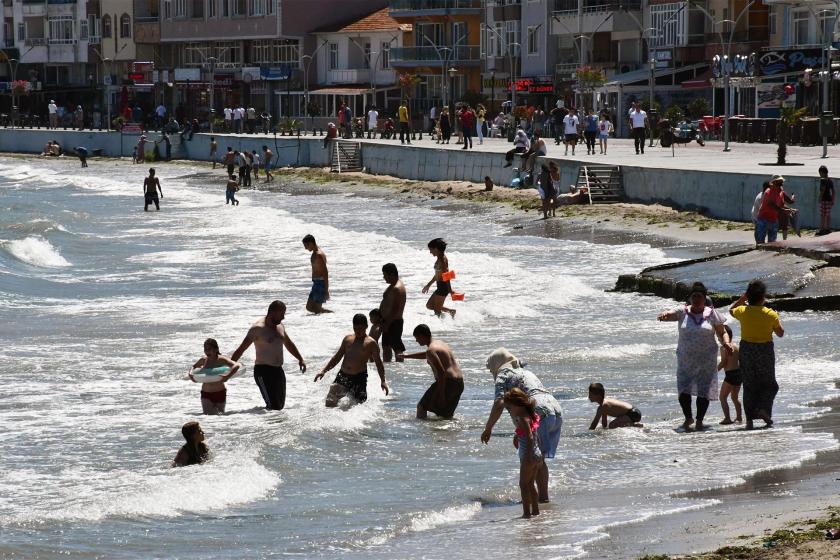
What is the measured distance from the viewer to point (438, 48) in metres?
79.5

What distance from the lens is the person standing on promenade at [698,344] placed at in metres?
13.0

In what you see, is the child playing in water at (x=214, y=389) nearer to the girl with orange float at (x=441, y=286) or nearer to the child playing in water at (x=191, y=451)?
the child playing in water at (x=191, y=451)

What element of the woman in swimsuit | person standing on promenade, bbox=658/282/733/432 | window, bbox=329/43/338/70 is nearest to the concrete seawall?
the woman in swimsuit

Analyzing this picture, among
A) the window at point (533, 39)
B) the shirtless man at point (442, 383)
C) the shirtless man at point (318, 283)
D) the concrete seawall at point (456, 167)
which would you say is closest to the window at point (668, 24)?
the window at point (533, 39)

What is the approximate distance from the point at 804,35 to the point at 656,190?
23.1 metres

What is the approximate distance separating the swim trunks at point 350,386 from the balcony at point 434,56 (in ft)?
215

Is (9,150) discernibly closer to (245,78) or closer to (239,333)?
(245,78)

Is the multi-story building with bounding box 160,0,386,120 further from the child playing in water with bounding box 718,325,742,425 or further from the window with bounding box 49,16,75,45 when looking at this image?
the child playing in water with bounding box 718,325,742,425

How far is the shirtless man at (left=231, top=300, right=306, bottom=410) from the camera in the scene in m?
14.3

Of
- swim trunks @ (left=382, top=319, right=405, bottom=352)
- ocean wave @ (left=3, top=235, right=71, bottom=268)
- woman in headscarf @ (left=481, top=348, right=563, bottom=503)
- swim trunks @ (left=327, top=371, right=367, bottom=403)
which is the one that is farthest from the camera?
ocean wave @ (left=3, top=235, right=71, bottom=268)

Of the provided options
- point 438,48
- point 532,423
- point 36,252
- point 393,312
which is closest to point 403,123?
point 438,48

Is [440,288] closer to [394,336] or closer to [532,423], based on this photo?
[394,336]

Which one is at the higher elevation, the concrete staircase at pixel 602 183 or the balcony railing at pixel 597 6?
the balcony railing at pixel 597 6

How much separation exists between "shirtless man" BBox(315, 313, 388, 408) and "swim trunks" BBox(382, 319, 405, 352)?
1.63 m
